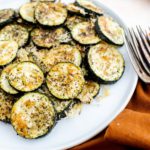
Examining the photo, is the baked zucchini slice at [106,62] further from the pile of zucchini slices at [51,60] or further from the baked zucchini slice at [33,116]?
the baked zucchini slice at [33,116]

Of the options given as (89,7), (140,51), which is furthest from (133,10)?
(140,51)

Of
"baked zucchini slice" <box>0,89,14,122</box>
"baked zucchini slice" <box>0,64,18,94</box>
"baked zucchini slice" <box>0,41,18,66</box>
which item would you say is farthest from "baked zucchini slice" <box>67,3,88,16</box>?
"baked zucchini slice" <box>0,89,14,122</box>

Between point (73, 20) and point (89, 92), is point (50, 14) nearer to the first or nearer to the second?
point (73, 20)

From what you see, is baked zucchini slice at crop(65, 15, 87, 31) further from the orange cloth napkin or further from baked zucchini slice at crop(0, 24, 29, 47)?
the orange cloth napkin

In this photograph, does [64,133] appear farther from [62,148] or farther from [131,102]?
[131,102]

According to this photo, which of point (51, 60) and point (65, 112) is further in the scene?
point (51, 60)

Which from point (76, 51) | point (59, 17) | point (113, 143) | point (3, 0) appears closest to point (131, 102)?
point (113, 143)

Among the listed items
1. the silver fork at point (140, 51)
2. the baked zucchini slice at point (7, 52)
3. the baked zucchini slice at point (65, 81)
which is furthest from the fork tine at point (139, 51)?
the baked zucchini slice at point (7, 52)
